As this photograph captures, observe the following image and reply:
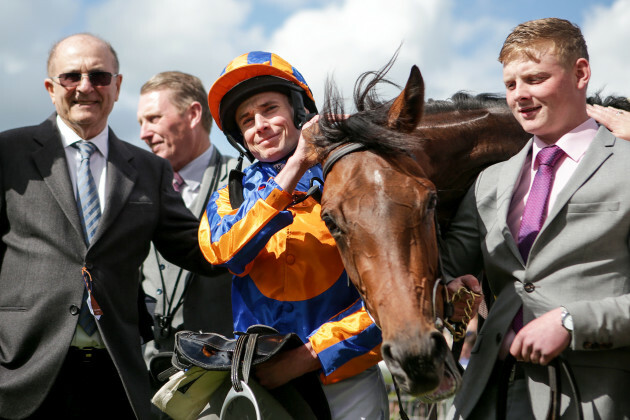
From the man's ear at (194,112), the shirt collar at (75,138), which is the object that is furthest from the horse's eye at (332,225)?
the man's ear at (194,112)

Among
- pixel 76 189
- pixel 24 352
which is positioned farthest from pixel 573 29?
pixel 24 352

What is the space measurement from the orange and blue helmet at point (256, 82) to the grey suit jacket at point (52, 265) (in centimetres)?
87

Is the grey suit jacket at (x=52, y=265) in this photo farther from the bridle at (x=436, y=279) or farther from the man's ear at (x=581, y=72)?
the man's ear at (x=581, y=72)

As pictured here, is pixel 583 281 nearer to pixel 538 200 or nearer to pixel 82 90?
pixel 538 200

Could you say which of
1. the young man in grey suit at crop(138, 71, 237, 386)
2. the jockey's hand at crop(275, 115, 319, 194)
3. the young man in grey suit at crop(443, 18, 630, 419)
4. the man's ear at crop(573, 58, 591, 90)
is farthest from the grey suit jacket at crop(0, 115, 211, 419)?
the man's ear at crop(573, 58, 591, 90)

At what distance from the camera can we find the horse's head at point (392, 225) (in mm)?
2359

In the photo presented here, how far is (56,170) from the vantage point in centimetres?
377

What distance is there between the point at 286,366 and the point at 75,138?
75.1 inches

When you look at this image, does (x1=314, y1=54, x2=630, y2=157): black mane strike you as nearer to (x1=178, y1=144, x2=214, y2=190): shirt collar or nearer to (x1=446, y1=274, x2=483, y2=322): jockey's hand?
A: (x1=446, y1=274, x2=483, y2=322): jockey's hand

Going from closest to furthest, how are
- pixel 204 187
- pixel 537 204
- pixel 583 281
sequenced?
pixel 583 281 < pixel 537 204 < pixel 204 187

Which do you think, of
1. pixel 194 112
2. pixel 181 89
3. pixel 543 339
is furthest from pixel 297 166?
pixel 181 89

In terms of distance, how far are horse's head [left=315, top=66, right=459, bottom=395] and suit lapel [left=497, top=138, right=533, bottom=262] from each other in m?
0.31

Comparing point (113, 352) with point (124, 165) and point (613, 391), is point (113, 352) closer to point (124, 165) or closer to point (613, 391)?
point (124, 165)

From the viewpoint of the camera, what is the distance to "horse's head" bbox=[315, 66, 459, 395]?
236 cm
